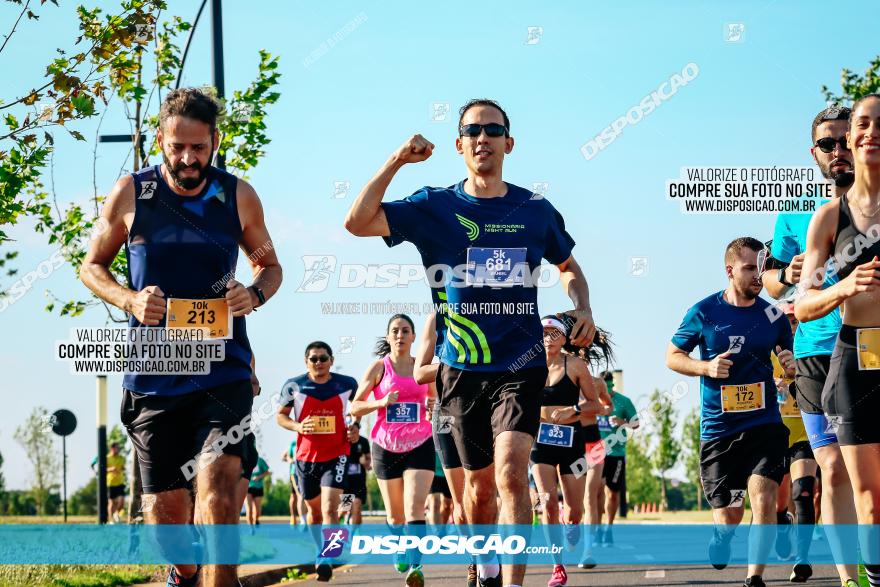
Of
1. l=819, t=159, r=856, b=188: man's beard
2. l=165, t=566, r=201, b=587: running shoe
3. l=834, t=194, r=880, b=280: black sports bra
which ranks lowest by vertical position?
l=165, t=566, r=201, b=587: running shoe

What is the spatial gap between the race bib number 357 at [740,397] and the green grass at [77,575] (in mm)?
5229

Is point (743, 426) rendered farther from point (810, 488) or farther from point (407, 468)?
point (407, 468)

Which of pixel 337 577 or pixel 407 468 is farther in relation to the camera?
pixel 337 577

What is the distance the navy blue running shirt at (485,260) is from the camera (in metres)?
8.00

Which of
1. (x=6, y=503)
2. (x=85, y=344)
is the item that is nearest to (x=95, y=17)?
(x=85, y=344)

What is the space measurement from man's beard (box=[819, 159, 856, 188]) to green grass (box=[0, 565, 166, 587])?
6381 mm

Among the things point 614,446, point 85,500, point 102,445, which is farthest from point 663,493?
point 614,446

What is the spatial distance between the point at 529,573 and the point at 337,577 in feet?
6.59

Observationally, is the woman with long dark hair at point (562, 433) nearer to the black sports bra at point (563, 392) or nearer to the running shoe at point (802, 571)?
the black sports bra at point (563, 392)

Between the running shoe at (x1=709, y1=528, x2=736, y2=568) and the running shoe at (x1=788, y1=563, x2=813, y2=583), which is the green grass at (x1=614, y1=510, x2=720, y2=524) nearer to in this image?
the running shoe at (x1=788, y1=563, x2=813, y2=583)

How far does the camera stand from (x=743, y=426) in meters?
10.7

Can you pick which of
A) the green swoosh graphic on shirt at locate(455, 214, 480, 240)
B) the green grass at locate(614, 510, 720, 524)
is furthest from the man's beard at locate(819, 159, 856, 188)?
the green grass at locate(614, 510, 720, 524)

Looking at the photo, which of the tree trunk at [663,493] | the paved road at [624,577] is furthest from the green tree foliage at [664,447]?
the paved road at [624,577]

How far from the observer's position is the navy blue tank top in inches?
264
